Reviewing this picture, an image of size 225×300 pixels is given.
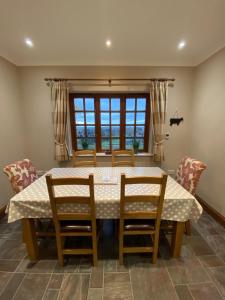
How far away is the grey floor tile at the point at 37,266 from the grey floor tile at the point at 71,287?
0.21 meters

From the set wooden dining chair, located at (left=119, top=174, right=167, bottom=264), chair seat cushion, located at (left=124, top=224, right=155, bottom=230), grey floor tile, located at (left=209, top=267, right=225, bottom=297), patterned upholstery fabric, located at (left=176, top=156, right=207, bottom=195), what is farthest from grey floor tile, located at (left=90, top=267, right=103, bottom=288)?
patterned upholstery fabric, located at (left=176, top=156, right=207, bottom=195)

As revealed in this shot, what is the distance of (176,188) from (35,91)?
9.66 ft

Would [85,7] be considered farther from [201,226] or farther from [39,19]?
[201,226]

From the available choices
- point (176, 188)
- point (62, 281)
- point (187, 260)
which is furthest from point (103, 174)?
point (187, 260)

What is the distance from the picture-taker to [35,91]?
9.50ft

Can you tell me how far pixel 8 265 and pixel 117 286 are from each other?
114 cm

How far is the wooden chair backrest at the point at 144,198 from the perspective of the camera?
1.26 m

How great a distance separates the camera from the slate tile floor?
129 cm

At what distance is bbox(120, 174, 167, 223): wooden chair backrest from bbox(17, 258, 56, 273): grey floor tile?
3.08 ft

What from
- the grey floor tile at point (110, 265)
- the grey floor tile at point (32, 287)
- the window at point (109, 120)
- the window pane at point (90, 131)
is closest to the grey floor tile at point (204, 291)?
the grey floor tile at point (110, 265)

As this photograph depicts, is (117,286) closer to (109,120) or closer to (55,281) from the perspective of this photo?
(55,281)

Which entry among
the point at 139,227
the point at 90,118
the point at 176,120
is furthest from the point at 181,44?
the point at 139,227

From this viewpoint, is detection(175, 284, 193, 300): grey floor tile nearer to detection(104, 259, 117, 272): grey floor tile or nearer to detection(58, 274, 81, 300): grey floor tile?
detection(104, 259, 117, 272): grey floor tile

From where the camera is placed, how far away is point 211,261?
1.59 m
